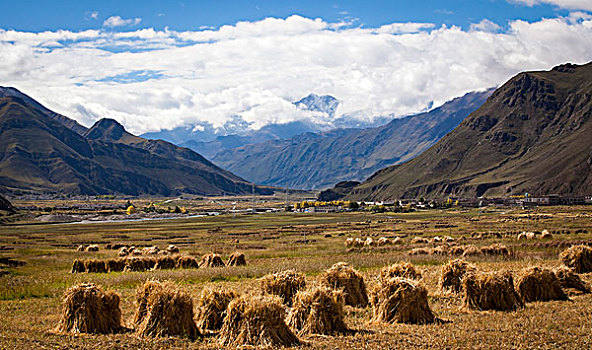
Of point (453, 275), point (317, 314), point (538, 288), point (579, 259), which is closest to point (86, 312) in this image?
point (317, 314)

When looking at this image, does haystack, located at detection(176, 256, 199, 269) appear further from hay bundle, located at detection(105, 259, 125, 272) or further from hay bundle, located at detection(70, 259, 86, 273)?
hay bundle, located at detection(70, 259, 86, 273)

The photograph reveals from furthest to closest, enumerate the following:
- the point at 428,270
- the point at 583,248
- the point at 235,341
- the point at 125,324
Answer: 1. the point at 428,270
2. the point at 583,248
3. the point at 125,324
4. the point at 235,341

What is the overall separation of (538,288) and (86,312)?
61.9ft

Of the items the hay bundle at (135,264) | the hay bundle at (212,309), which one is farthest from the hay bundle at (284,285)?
the hay bundle at (135,264)

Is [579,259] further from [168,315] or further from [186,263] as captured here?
[186,263]

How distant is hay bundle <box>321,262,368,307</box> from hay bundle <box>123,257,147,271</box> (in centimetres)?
2367

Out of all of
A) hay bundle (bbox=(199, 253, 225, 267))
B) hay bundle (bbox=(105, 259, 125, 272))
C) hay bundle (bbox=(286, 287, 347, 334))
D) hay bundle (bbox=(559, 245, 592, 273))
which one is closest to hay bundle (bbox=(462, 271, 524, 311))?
hay bundle (bbox=(286, 287, 347, 334))

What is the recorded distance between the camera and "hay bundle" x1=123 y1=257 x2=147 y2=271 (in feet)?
143

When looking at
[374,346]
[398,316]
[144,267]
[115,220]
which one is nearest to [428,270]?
[398,316]

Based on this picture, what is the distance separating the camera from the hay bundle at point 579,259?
3186 centimetres

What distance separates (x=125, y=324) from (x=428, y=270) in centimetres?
2197

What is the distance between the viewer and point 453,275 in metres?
25.8

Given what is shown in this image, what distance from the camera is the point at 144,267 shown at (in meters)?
44.3

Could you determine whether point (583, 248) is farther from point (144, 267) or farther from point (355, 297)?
point (144, 267)
